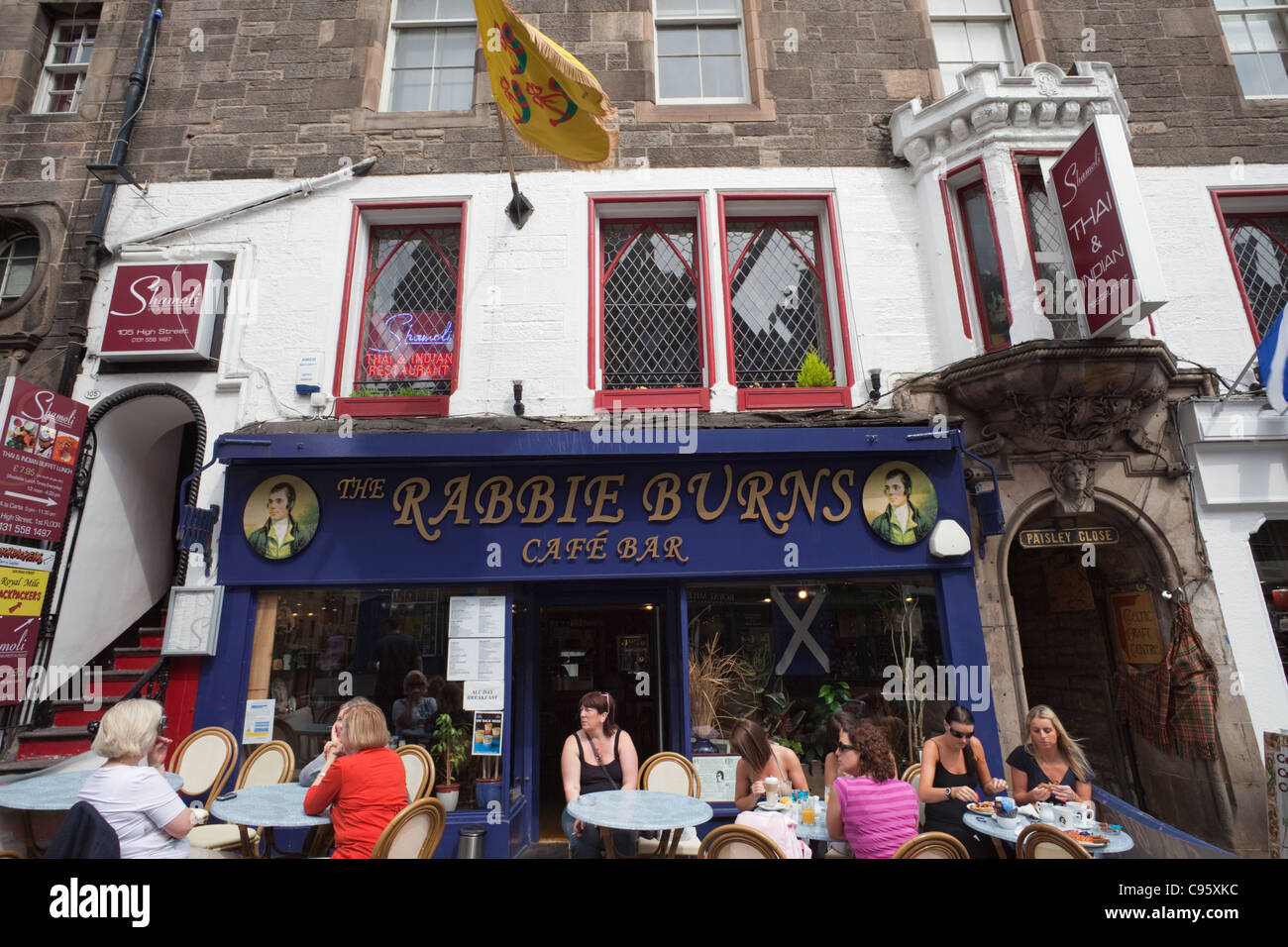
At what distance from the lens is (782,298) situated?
24.6ft

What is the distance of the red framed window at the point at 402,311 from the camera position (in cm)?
→ 705

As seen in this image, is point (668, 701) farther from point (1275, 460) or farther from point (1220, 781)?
point (1275, 460)

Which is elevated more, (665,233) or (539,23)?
(539,23)

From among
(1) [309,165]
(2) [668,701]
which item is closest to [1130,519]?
(2) [668,701]

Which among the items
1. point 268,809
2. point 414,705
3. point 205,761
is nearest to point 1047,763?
point 414,705

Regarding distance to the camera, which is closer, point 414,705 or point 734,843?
point 734,843

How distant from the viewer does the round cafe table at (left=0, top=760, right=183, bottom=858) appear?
4098 millimetres

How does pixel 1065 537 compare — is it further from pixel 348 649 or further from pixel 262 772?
pixel 262 772

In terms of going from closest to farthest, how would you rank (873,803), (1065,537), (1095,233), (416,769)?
(873,803) → (416,769) → (1095,233) → (1065,537)

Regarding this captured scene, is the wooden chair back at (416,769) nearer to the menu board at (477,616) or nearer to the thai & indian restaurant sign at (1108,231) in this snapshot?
the menu board at (477,616)

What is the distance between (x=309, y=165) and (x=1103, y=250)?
8.95m

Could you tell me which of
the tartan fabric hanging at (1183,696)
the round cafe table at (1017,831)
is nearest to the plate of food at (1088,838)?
the round cafe table at (1017,831)

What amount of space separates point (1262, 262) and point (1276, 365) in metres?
2.26

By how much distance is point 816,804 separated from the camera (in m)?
4.73
